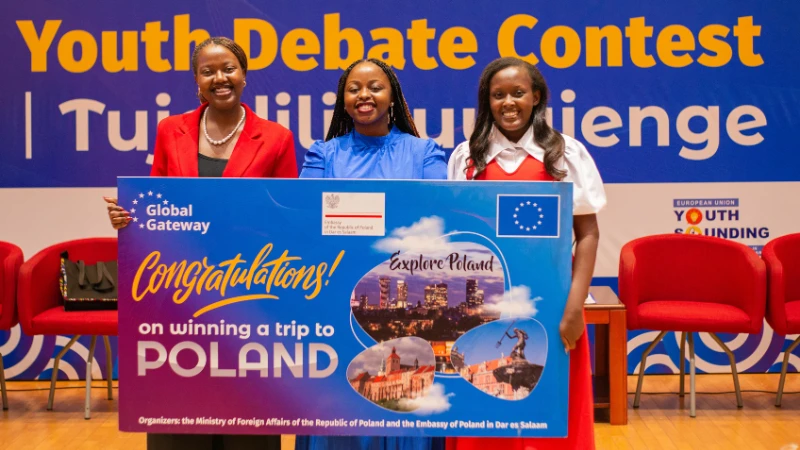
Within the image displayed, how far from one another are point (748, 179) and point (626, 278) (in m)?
1.38

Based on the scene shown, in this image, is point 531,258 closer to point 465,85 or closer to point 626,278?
point 626,278

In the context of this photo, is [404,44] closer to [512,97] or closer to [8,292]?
[8,292]

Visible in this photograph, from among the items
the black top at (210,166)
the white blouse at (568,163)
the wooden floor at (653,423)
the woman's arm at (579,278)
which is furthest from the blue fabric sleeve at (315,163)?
the wooden floor at (653,423)

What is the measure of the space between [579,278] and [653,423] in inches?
105

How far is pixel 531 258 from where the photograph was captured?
8.87 ft

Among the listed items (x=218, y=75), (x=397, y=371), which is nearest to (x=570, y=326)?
(x=397, y=371)

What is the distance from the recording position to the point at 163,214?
2.73 metres

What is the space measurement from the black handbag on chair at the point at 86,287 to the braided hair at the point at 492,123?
10.2 ft

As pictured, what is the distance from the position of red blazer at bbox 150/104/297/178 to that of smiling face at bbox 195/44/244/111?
4.7 inches

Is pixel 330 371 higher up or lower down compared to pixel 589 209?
lower down

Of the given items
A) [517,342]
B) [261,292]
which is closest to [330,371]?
[261,292]

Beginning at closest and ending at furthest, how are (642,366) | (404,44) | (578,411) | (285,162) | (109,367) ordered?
(578,411), (285,162), (642,366), (109,367), (404,44)

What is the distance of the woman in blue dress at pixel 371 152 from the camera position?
3.18 m

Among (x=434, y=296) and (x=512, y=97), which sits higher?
(x=512, y=97)
